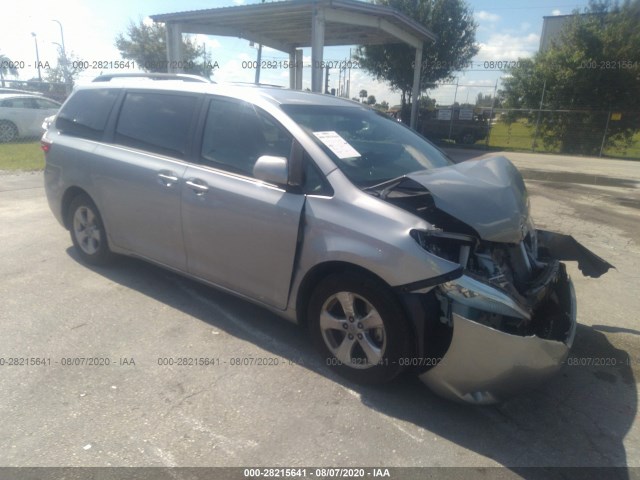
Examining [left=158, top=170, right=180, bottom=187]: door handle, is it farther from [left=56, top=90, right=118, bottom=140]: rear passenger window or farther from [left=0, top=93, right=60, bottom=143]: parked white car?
[left=0, top=93, right=60, bottom=143]: parked white car

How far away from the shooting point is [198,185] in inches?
131

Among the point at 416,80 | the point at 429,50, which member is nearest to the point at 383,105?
the point at 429,50

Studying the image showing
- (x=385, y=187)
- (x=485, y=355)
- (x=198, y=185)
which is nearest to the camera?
(x=485, y=355)

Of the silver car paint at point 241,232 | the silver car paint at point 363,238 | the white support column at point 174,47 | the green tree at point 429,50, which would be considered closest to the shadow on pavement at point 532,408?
the silver car paint at point 241,232

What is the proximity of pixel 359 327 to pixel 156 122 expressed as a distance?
8.15ft

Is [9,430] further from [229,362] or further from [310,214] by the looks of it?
[310,214]

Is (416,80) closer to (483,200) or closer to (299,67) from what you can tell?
(299,67)

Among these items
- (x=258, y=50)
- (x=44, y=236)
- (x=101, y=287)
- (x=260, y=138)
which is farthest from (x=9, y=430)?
(x=258, y=50)

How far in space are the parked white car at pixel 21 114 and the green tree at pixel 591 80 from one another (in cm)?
2049

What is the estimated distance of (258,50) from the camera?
20156 millimetres

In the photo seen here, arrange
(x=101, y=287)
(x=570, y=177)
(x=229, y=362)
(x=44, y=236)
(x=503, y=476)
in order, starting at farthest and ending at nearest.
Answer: (x=570, y=177) → (x=44, y=236) → (x=101, y=287) → (x=229, y=362) → (x=503, y=476)

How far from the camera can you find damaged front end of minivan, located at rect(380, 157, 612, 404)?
233 centimetres

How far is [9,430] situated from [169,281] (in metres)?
2.09

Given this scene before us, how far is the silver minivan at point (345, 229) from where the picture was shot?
2.44 m
